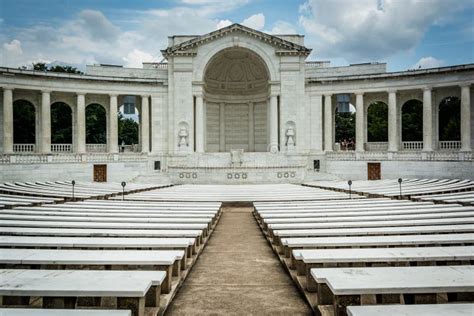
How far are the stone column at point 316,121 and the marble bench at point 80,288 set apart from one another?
48910mm

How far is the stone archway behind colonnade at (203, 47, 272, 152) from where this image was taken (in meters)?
55.8

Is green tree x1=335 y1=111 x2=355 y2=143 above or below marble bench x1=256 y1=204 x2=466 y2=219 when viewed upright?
above

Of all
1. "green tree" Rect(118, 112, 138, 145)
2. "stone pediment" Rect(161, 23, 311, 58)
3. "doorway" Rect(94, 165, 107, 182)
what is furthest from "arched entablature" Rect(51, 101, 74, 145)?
"green tree" Rect(118, 112, 138, 145)

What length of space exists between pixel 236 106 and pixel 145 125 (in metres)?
14.0

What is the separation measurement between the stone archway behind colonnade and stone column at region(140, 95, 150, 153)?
8.06m

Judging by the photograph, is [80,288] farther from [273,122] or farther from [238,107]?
[238,107]

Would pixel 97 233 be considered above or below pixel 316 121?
below

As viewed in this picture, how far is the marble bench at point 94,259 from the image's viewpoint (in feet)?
22.0

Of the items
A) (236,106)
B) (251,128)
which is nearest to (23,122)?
(236,106)

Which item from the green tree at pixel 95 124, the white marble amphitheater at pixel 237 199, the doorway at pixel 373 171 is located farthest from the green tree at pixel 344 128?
the green tree at pixel 95 124

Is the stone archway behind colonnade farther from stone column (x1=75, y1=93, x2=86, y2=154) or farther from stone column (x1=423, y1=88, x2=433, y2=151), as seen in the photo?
stone column (x1=423, y1=88, x2=433, y2=151)

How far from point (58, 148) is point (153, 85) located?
1800cm

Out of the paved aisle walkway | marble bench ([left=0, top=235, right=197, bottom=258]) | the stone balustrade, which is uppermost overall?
the stone balustrade

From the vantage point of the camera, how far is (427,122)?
47594 mm
